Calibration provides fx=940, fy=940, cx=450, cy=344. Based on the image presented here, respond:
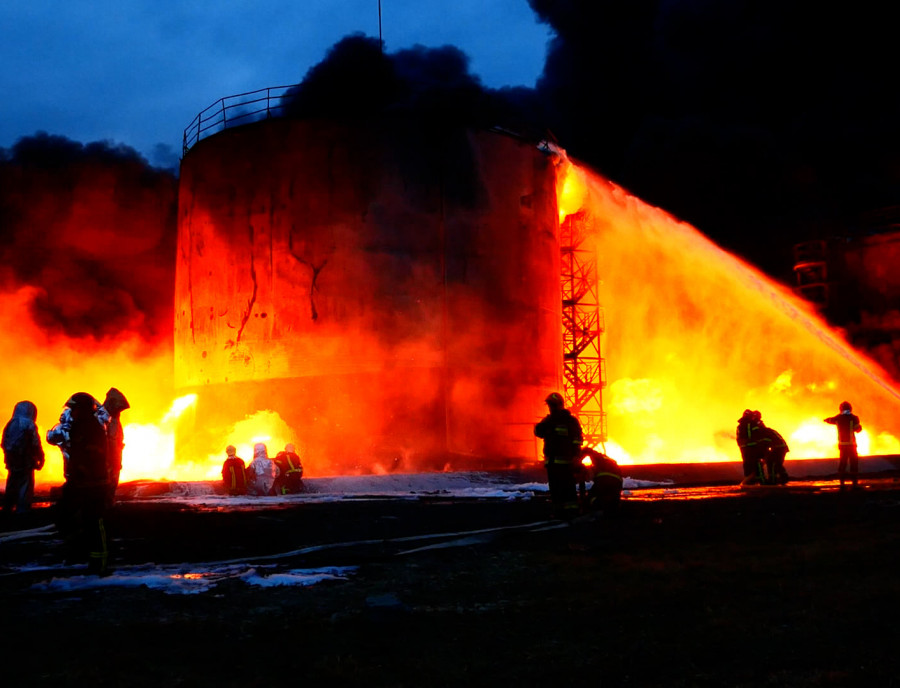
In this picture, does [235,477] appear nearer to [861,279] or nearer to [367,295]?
Result: [367,295]

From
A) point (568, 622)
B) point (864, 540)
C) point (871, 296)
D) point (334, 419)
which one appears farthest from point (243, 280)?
point (871, 296)

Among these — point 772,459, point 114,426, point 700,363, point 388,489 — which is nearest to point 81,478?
point 114,426

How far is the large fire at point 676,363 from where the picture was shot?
29.6 meters

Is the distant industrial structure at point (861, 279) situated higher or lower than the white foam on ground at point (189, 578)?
higher

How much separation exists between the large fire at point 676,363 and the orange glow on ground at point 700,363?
1.5 inches

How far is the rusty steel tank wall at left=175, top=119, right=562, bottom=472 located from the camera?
910 inches

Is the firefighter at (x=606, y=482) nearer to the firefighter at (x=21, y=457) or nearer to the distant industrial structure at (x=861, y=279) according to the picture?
the firefighter at (x=21, y=457)

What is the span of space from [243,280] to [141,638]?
2057 centimetres

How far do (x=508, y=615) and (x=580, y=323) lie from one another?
27.7 metres

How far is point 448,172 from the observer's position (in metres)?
24.8

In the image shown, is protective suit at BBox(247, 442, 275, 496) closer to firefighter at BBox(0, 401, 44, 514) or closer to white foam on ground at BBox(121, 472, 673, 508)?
white foam on ground at BBox(121, 472, 673, 508)

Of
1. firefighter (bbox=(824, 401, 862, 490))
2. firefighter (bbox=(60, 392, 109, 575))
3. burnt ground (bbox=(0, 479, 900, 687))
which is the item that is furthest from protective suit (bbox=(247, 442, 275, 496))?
firefighter (bbox=(60, 392, 109, 575))

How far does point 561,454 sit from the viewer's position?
34.5 feet

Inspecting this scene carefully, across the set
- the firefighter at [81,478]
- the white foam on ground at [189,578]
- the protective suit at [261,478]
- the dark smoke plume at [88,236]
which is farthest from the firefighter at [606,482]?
the dark smoke plume at [88,236]
